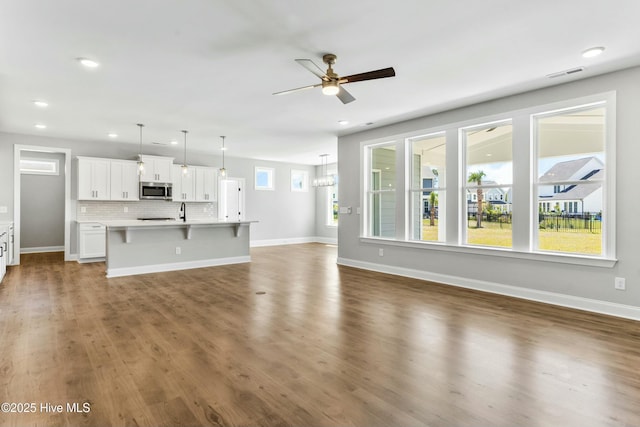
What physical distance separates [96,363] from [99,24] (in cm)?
275

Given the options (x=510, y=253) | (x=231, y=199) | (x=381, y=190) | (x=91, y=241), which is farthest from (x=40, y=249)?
(x=510, y=253)

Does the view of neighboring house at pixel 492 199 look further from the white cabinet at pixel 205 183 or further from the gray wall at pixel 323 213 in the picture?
the white cabinet at pixel 205 183

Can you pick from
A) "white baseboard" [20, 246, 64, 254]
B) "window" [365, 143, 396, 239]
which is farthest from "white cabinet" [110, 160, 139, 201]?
"window" [365, 143, 396, 239]

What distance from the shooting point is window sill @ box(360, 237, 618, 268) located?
391cm

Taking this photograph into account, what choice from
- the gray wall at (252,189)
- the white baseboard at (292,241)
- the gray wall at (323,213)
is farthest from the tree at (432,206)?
the gray wall at (252,189)

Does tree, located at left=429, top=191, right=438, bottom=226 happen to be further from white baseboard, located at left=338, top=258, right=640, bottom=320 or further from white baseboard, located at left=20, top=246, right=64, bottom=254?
white baseboard, located at left=20, top=246, right=64, bottom=254

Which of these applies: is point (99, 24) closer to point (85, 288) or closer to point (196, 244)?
point (85, 288)

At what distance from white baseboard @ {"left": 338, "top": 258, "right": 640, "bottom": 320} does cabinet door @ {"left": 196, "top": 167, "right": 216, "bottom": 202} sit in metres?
5.01

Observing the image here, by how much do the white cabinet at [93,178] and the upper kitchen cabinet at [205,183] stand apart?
2005mm

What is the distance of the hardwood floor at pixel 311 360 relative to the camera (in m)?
1.97

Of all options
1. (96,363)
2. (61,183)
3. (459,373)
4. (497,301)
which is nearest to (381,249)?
(497,301)

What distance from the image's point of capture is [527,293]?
4.45 m

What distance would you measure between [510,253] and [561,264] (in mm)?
591

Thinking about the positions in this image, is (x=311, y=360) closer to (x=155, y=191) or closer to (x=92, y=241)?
(x=92, y=241)
